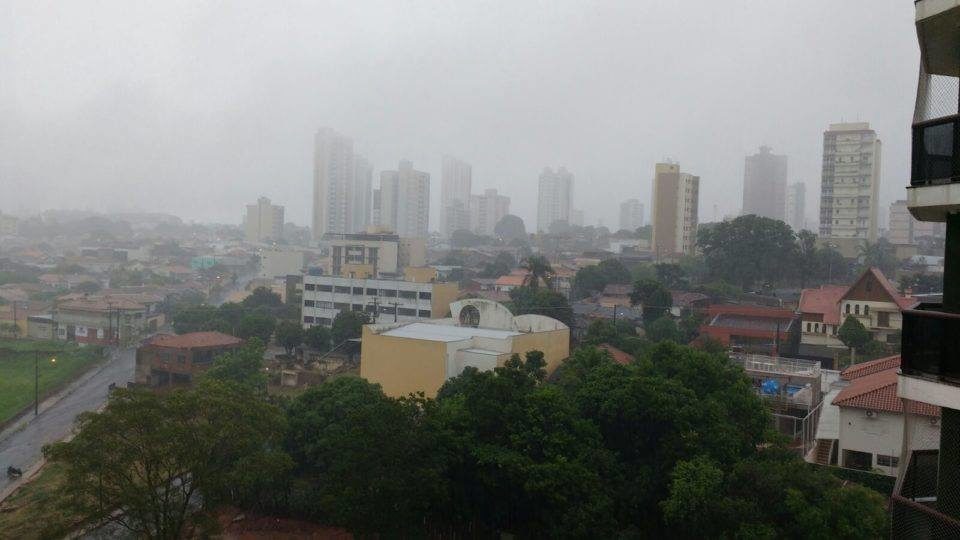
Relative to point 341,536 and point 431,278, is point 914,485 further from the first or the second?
point 431,278

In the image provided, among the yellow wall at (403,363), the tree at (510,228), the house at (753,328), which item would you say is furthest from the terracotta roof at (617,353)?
the tree at (510,228)

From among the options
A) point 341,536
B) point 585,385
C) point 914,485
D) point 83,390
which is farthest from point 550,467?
point 83,390

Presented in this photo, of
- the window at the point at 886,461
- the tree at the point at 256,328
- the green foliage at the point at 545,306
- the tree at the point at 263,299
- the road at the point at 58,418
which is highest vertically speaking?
the green foliage at the point at 545,306

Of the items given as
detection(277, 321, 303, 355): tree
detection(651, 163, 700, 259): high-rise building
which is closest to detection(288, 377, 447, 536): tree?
detection(277, 321, 303, 355): tree

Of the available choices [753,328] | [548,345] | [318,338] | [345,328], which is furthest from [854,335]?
[318,338]

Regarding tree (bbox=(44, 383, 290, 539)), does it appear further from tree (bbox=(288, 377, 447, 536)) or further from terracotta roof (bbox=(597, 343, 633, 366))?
terracotta roof (bbox=(597, 343, 633, 366))

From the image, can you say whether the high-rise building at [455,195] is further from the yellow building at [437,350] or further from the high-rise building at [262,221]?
the yellow building at [437,350]
